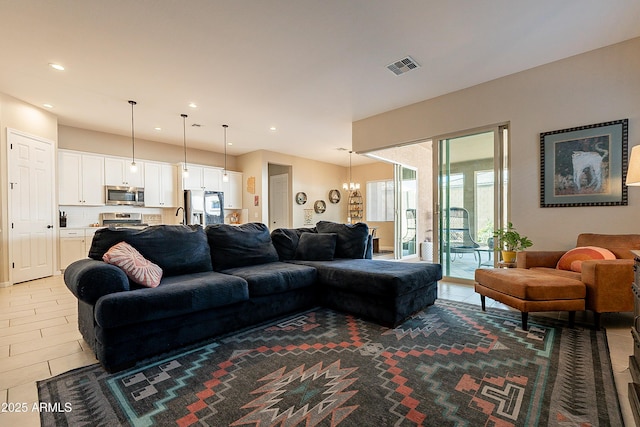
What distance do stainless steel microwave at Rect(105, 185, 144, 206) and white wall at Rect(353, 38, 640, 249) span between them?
5.95 m

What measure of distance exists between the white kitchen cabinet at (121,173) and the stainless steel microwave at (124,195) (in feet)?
0.34

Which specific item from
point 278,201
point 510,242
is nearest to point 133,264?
point 510,242

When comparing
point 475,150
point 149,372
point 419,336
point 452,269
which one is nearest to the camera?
point 149,372

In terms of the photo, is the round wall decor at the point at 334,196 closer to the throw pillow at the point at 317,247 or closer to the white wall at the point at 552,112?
the white wall at the point at 552,112

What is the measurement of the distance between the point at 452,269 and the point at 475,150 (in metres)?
1.79

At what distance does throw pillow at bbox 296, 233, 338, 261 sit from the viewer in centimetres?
355

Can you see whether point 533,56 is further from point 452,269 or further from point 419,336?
point 419,336

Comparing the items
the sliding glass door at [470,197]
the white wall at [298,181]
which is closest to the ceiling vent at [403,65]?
the sliding glass door at [470,197]

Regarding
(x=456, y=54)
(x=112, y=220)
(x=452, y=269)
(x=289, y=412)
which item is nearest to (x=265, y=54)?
(x=456, y=54)

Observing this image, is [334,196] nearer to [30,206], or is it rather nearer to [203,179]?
[203,179]

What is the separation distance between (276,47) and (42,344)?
3357 mm

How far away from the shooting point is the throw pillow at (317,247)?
355cm

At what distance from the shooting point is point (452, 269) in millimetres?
4391

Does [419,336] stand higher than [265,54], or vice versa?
[265,54]
